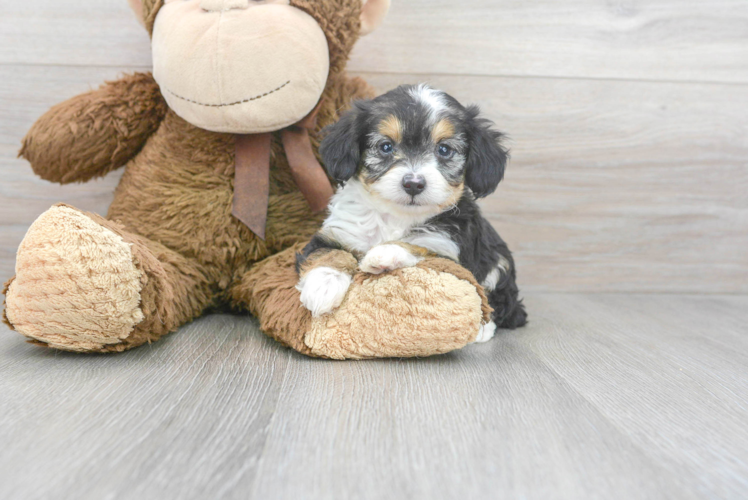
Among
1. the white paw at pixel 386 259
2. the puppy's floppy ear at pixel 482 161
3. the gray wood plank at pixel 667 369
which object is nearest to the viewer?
the gray wood plank at pixel 667 369

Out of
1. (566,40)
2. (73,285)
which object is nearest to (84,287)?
(73,285)

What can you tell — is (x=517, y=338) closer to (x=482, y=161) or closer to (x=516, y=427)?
(x=482, y=161)

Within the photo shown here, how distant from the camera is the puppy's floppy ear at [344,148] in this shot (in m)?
1.61

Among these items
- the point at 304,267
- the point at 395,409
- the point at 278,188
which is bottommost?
the point at 395,409

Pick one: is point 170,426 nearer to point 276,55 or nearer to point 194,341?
point 194,341

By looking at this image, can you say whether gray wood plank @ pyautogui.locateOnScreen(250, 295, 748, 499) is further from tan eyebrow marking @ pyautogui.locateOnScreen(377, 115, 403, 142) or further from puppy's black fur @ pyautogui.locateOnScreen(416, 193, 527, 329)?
tan eyebrow marking @ pyautogui.locateOnScreen(377, 115, 403, 142)

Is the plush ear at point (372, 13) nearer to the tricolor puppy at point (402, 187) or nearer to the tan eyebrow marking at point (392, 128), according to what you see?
the tricolor puppy at point (402, 187)

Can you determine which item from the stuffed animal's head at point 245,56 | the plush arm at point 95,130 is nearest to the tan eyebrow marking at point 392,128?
the stuffed animal's head at point 245,56

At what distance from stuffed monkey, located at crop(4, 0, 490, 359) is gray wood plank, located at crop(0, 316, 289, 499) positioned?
0.10 meters

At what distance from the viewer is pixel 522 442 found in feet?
3.62

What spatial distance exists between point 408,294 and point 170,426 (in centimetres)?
65

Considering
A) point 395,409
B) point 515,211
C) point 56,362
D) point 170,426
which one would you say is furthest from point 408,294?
point 515,211

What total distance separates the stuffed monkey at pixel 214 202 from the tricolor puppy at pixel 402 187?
0.09 meters

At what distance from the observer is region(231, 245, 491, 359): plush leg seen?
1.48m
